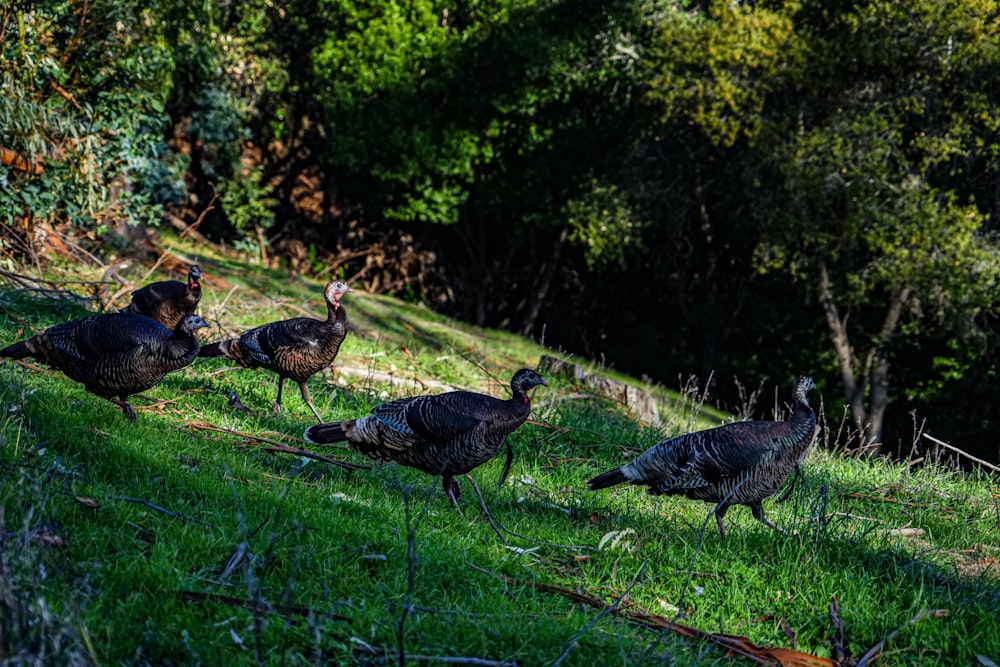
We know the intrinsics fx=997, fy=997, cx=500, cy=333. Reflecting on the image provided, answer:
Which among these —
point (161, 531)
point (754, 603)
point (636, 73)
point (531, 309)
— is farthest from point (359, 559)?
point (531, 309)

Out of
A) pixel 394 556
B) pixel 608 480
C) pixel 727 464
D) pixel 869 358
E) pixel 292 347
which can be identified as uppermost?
pixel 869 358

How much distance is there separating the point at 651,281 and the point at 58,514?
2060 cm

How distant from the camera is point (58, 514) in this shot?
5066 mm

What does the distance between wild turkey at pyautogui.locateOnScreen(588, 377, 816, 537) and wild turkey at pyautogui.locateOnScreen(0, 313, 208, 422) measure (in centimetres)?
309

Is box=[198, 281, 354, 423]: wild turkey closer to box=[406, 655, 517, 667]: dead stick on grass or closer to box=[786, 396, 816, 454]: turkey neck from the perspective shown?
box=[786, 396, 816, 454]: turkey neck

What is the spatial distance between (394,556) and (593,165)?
1687 cm

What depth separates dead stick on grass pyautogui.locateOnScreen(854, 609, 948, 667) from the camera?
199 inches

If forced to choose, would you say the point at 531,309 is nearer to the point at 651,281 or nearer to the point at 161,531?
the point at 651,281

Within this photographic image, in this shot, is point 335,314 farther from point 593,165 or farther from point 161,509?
point 593,165

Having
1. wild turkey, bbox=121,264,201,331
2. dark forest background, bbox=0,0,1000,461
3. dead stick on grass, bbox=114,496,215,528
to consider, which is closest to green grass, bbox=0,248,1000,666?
dead stick on grass, bbox=114,496,215,528

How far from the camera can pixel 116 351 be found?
6.84 meters

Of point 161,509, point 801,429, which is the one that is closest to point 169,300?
point 161,509

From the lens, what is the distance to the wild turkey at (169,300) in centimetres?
954

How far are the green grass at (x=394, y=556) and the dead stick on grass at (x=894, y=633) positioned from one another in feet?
0.15
